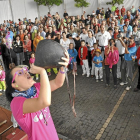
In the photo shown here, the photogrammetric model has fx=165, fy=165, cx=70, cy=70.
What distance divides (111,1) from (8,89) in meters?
19.2

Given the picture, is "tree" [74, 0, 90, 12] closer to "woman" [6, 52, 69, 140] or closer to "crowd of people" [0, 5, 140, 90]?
"crowd of people" [0, 5, 140, 90]

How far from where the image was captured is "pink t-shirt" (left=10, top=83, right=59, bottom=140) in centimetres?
184

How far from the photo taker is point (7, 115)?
4.69m

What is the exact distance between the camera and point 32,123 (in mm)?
1964

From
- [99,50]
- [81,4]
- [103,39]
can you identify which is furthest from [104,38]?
[81,4]

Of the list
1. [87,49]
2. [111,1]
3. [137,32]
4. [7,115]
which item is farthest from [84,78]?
[111,1]

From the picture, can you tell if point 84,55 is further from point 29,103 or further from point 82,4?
point 82,4

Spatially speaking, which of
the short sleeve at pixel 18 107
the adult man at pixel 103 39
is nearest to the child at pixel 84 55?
the adult man at pixel 103 39

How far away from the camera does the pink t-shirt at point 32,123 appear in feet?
6.02

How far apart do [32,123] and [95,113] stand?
3425 mm

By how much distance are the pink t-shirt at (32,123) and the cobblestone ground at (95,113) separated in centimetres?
236

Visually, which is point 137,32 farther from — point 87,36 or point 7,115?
point 7,115

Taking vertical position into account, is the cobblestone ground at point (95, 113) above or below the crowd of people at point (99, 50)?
below

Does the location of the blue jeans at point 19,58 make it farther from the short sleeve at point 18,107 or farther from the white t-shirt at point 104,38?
the short sleeve at point 18,107
